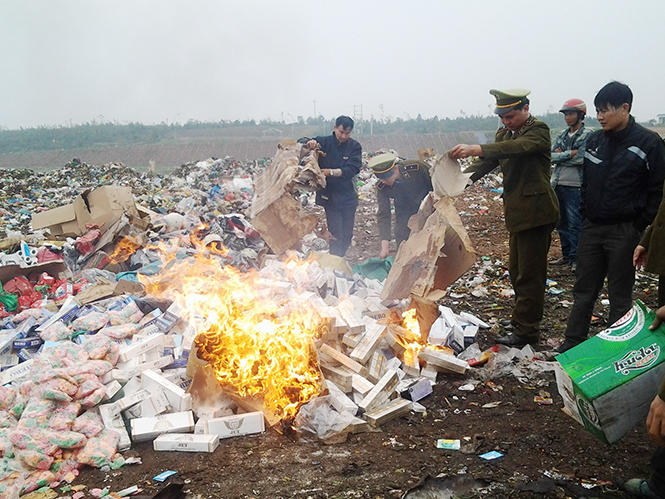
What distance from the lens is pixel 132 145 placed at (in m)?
27.4

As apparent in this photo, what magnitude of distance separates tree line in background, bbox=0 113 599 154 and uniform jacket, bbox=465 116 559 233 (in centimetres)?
2318

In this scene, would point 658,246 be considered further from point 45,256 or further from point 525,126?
point 45,256

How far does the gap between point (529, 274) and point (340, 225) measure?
2742 mm

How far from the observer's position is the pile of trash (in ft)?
9.57

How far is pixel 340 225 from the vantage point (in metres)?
6.08

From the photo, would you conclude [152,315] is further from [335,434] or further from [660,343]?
[660,343]

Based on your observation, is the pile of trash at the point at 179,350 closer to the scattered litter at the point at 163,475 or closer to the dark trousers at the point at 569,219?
the scattered litter at the point at 163,475

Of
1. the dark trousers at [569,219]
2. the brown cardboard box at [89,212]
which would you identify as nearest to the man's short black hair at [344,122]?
the dark trousers at [569,219]

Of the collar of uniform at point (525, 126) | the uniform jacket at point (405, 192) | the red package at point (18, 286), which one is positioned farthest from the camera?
the uniform jacket at point (405, 192)

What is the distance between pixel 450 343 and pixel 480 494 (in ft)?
5.86

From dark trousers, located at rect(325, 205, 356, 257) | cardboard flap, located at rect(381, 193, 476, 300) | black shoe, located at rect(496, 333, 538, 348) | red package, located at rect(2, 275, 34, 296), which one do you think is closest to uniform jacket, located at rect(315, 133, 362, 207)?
dark trousers, located at rect(325, 205, 356, 257)

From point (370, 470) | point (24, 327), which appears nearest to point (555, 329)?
point (370, 470)

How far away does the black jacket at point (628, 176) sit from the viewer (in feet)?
10.4

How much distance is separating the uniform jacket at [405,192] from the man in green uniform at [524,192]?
1683mm
